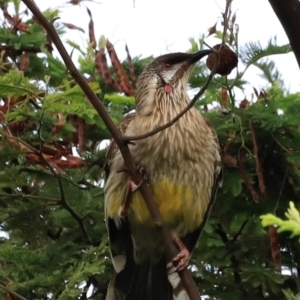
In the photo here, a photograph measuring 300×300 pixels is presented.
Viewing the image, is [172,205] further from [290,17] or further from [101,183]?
[290,17]

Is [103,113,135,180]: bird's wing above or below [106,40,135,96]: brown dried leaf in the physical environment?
below

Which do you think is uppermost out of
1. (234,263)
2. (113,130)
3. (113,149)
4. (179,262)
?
(113,130)

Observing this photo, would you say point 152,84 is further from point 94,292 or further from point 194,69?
point 94,292

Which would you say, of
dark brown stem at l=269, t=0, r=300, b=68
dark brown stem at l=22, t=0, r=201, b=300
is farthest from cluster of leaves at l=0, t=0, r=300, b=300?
dark brown stem at l=269, t=0, r=300, b=68

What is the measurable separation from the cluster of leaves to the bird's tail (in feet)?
0.44

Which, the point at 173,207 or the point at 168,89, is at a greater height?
the point at 168,89

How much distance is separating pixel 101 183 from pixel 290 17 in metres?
2.14

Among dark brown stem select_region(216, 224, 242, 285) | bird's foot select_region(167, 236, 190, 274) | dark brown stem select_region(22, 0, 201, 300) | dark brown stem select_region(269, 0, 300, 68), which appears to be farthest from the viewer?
dark brown stem select_region(216, 224, 242, 285)

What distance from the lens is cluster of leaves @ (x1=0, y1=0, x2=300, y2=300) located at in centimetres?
293

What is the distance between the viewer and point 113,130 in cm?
203

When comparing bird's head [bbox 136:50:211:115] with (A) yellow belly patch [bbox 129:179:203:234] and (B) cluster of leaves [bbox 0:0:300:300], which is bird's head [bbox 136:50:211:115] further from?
(A) yellow belly patch [bbox 129:179:203:234]

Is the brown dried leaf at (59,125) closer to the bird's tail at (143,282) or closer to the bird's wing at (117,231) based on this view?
the bird's wing at (117,231)

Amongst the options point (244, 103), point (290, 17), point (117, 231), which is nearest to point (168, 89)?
point (244, 103)

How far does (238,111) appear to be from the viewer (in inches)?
124
